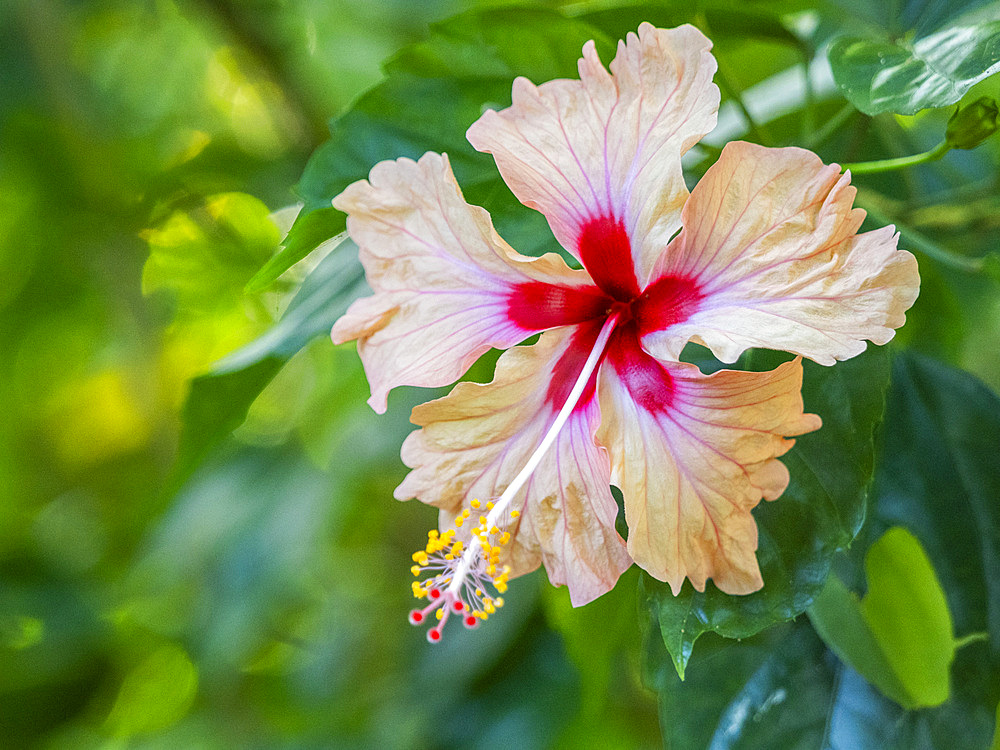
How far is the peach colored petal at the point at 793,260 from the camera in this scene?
33 cm

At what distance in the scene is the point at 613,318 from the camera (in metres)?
0.42

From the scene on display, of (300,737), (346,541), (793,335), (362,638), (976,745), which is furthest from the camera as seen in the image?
(346,541)

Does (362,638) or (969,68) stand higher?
(969,68)

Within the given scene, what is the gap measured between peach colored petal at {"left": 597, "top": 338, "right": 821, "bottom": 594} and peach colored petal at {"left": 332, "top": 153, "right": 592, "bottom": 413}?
0.28 ft

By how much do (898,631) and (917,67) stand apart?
32 cm

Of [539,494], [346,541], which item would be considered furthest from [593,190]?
[346,541]

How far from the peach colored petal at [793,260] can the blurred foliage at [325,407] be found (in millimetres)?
79

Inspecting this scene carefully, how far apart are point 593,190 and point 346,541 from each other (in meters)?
1.33

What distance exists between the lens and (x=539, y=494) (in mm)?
410

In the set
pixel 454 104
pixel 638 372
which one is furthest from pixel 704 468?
pixel 454 104

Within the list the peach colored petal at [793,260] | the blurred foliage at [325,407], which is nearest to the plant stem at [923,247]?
the blurred foliage at [325,407]

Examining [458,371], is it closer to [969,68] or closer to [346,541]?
[969,68]

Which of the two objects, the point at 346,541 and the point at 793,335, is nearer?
the point at 793,335

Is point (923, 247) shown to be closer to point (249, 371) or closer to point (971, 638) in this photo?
point (971, 638)
